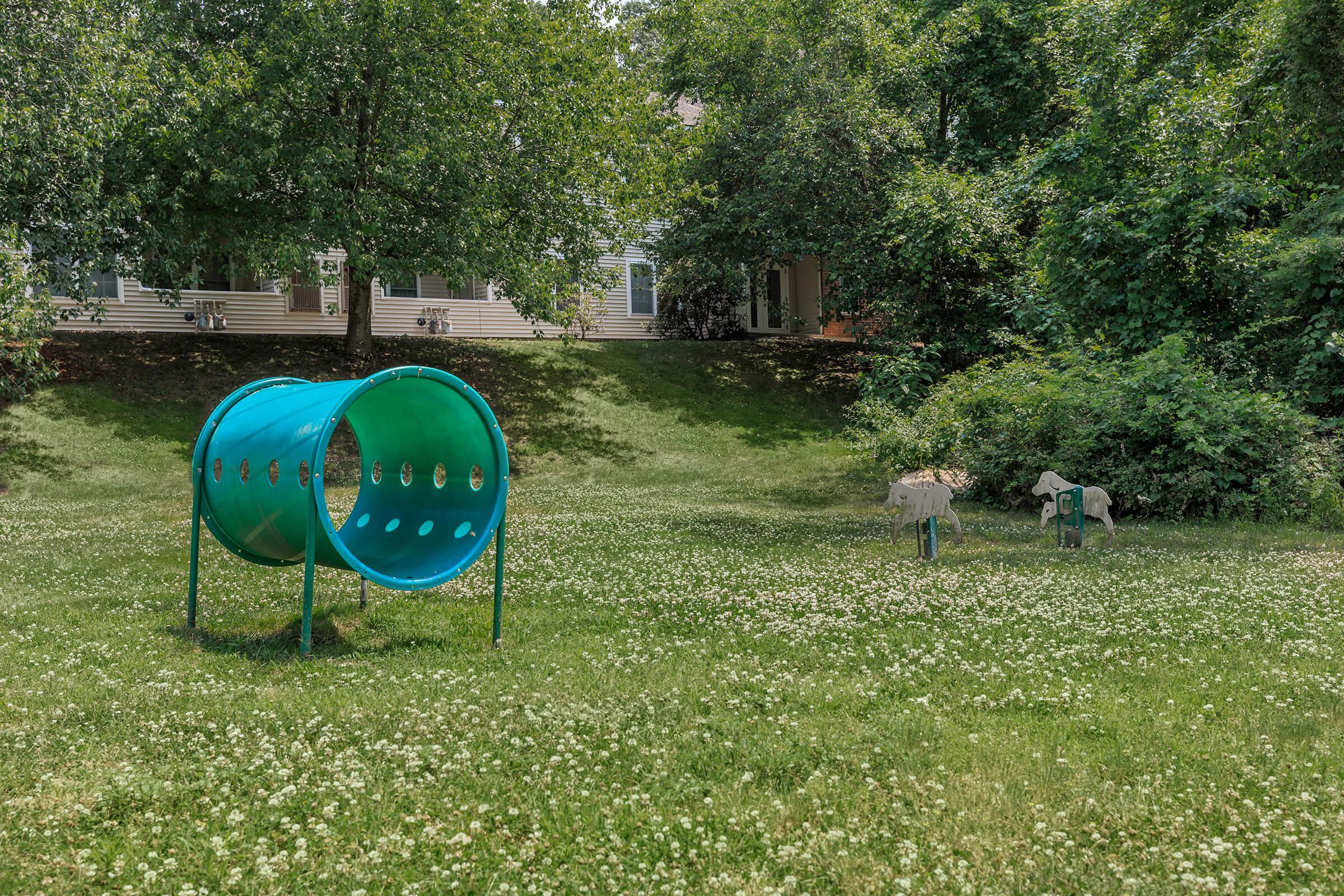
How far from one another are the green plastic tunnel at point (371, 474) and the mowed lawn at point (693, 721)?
0.62 m

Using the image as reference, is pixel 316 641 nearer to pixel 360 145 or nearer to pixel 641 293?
pixel 360 145

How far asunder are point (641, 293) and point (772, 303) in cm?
470

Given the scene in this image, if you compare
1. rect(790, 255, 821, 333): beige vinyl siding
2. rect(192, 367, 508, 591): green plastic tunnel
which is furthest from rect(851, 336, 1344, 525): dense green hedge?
rect(790, 255, 821, 333): beige vinyl siding

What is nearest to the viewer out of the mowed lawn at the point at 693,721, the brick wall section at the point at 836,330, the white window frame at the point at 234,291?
the mowed lawn at the point at 693,721

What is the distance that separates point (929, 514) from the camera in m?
11.3

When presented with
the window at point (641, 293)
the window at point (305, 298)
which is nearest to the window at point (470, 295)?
the window at point (305, 298)

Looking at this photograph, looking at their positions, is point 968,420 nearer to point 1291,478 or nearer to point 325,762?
point 1291,478

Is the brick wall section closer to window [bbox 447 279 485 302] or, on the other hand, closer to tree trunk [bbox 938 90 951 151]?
tree trunk [bbox 938 90 951 151]

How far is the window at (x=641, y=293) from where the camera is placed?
3525 cm

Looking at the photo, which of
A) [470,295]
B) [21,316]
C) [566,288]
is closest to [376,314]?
[470,295]

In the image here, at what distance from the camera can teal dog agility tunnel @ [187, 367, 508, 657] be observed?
7551 mm

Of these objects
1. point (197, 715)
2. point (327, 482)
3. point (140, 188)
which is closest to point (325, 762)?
point (197, 715)

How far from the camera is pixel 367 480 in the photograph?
32.0ft

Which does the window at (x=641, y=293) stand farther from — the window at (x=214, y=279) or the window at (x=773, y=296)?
the window at (x=214, y=279)
